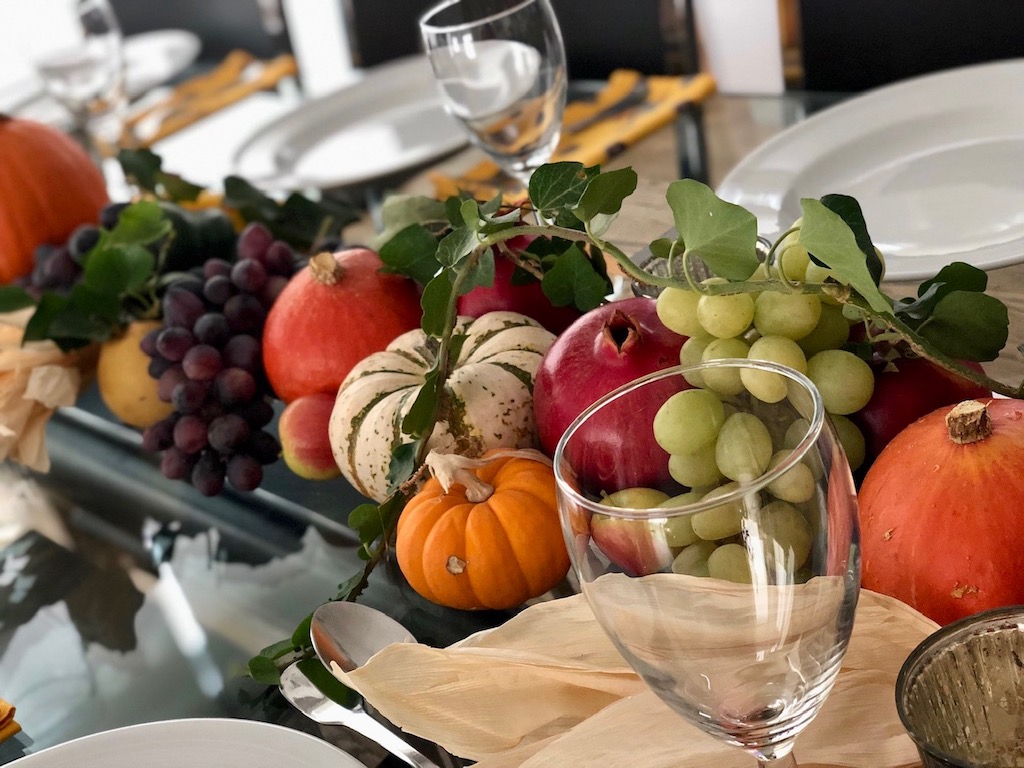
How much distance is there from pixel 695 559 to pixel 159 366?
566 mm

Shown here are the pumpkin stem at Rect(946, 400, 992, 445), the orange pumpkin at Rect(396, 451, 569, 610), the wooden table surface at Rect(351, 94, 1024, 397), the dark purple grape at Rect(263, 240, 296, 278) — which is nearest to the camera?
the pumpkin stem at Rect(946, 400, 992, 445)

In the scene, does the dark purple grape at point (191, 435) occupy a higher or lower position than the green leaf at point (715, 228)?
lower

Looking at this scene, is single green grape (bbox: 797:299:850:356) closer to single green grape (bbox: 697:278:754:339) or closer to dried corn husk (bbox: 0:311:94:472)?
single green grape (bbox: 697:278:754:339)

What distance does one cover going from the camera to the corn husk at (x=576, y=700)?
16.7 inches

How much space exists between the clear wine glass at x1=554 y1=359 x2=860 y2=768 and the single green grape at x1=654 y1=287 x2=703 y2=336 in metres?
0.10

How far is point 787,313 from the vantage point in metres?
0.46

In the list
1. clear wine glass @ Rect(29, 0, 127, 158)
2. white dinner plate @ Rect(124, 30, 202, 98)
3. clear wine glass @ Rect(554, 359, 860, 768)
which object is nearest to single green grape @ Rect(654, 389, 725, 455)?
clear wine glass @ Rect(554, 359, 860, 768)

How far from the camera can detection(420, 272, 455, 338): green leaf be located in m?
0.54

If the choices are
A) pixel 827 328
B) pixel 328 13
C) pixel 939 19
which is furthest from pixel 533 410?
pixel 328 13

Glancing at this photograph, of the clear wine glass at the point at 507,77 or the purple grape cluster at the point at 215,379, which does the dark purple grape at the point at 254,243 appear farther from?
the clear wine glass at the point at 507,77

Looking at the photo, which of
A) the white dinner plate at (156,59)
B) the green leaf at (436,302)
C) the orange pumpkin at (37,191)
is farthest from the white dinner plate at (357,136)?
the green leaf at (436,302)

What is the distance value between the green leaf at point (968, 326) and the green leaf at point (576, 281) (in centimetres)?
21

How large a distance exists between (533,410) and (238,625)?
221 mm

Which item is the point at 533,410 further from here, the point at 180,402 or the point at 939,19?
the point at 939,19
